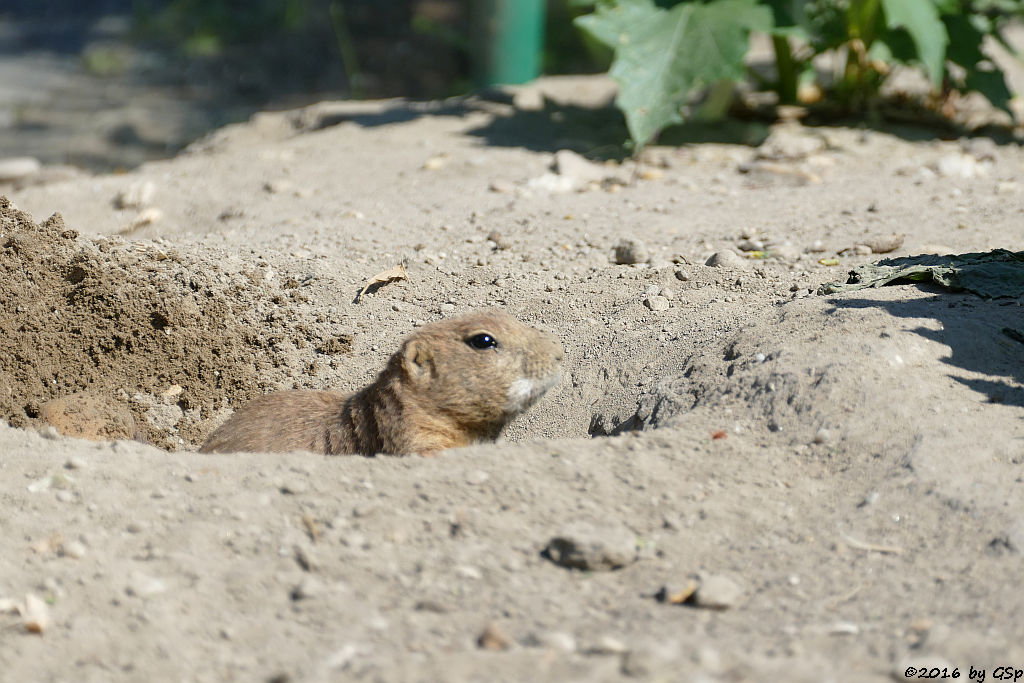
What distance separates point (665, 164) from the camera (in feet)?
19.0

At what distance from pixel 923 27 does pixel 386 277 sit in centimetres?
345

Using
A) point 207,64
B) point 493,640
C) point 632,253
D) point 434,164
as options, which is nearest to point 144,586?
point 493,640

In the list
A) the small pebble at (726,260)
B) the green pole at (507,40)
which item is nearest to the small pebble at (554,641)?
the small pebble at (726,260)

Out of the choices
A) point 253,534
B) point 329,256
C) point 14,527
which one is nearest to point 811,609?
point 253,534

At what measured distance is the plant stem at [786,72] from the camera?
6.44 m

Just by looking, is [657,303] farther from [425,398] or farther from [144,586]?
[144,586]

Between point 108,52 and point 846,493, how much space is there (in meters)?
11.3

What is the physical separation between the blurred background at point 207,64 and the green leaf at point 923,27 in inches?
116

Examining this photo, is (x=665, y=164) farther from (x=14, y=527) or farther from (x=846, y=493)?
(x=14, y=527)

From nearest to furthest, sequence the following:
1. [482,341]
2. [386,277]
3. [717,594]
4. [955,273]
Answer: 1. [717,594]
2. [955,273]
3. [482,341]
4. [386,277]

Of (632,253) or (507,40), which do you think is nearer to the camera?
(632,253)

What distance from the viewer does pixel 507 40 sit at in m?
7.29

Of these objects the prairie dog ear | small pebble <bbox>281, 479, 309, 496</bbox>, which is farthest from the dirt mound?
small pebble <bbox>281, 479, 309, 496</bbox>

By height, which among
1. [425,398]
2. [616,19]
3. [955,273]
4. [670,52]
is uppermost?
[616,19]
